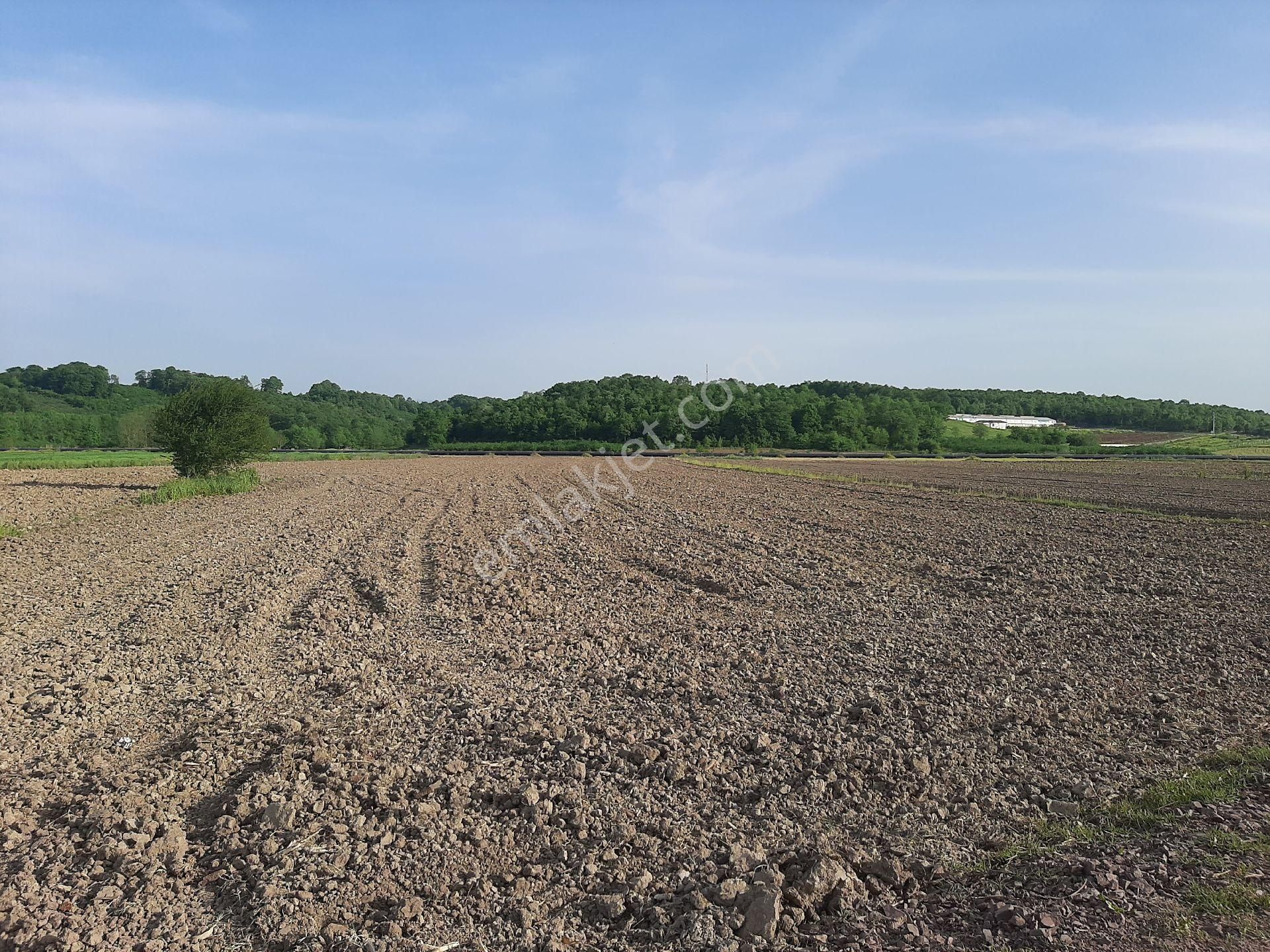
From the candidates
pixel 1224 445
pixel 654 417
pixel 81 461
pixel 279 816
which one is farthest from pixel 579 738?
pixel 1224 445

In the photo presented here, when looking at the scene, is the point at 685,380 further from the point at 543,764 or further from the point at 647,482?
the point at 543,764

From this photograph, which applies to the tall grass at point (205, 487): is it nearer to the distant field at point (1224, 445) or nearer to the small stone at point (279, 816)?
the small stone at point (279, 816)

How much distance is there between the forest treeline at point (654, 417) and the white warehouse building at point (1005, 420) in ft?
12.3

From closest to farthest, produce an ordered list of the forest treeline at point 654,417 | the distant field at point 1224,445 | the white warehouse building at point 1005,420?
1. the distant field at point 1224,445
2. the forest treeline at point 654,417
3. the white warehouse building at point 1005,420

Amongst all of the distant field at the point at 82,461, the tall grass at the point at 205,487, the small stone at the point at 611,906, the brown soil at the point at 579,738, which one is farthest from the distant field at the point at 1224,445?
the small stone at the point at 611,906

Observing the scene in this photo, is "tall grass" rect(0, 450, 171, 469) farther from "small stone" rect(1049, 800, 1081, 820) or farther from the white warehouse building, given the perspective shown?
→ the white warehouse building

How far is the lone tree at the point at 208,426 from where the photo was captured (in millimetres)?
29828

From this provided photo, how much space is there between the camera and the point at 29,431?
90.8 m

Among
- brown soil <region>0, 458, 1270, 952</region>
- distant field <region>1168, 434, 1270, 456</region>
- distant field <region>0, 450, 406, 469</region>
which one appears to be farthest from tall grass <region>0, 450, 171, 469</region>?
distant field <region>1168, 434, 1270, 456</region>

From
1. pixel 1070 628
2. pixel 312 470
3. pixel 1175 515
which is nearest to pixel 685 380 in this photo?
pixel 312 470

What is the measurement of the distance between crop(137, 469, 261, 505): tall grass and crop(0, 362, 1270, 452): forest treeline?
4314cm

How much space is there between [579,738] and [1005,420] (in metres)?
144

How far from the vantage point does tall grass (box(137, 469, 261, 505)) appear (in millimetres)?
26797

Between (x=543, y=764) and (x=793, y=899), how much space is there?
211cm
